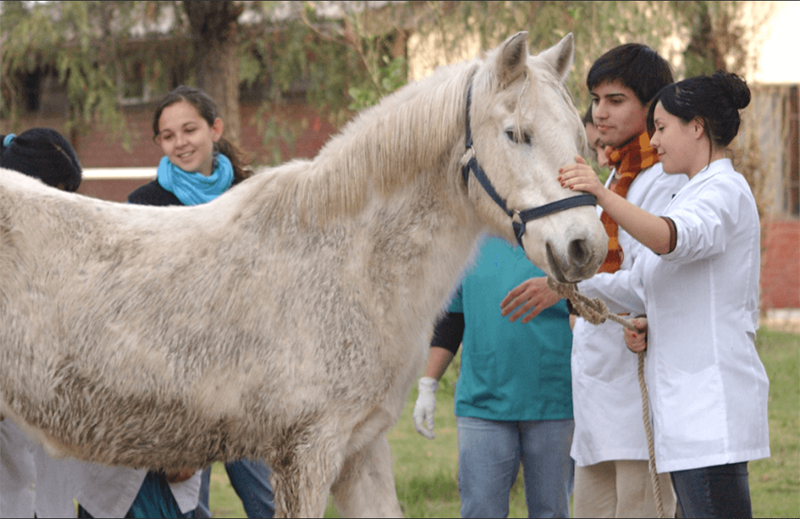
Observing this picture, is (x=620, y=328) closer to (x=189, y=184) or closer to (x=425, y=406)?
(x=425, y=406)

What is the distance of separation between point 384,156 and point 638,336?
1002 mm

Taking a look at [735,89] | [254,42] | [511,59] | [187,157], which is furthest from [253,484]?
[254,42]

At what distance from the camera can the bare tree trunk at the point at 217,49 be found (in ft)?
26.9

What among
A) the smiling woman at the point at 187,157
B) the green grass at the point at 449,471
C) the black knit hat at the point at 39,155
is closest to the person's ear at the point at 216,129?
the smiling woman at the point at 187,157

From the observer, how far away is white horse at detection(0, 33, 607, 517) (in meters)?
2.09

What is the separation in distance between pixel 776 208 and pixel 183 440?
1151 cm

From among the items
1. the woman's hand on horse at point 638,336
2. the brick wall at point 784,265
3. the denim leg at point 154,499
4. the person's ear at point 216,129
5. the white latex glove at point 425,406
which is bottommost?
the denim leg at point 154,499

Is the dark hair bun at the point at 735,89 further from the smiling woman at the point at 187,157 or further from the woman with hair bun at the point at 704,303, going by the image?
the smiling woman at the point at 187,157

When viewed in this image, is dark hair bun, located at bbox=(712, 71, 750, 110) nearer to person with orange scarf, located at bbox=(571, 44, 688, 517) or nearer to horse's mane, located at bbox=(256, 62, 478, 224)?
person with orange scarf, located at bbox=(571, 44, 688, 517)

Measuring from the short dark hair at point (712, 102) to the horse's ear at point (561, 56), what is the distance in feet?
1.06

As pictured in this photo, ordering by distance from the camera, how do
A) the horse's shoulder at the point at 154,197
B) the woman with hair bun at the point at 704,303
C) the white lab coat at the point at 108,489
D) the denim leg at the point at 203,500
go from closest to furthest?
the woman with hair bun at the point at 704,303 < the white lab coat at the point at 108,489 < the horse's shoulder at the point at 154,197 < the denim leg at the point at 203,500

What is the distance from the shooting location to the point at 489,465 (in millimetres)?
3111

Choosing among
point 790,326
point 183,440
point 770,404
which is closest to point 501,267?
point 183,440

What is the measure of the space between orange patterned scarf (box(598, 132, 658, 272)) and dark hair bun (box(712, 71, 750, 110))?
0.43 m
